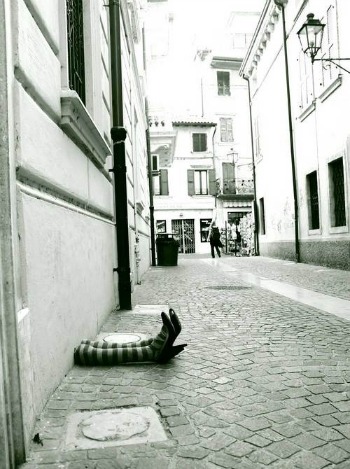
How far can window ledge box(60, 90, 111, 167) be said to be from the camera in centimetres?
298

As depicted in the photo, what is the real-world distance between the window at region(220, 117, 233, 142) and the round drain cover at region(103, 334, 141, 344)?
33634mm

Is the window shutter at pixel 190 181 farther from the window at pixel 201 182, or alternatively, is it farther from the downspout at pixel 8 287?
the downspout at pixel 8 287

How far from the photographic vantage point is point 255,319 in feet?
15.7

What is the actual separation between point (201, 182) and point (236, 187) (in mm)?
2914

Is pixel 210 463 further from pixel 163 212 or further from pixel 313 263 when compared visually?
pixel 163 212

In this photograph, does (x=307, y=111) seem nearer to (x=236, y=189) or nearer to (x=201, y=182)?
(x=236, y=189)

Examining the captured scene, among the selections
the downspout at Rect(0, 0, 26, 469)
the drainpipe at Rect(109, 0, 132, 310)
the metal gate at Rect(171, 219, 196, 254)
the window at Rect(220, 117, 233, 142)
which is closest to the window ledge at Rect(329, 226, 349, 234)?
the drainpipe at Rect(109, 0, 132, 310)

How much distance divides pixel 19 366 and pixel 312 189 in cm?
1289

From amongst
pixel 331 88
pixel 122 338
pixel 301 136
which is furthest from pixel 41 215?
pixel 301 136

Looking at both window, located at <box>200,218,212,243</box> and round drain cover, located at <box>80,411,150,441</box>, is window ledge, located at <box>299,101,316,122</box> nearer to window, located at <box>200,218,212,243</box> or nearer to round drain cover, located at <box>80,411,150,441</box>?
round drain cover, located at <box>80,411,150,441</box>

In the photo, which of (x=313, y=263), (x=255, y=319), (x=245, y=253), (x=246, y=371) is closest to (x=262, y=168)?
(x=245, y=253)

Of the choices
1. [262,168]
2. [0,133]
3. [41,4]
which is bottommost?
[0,133]

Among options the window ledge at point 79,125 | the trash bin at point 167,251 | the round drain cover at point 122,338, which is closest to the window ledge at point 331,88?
the trash bin at point 167,251

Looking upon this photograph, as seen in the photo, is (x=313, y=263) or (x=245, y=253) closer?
A: (x=313, y=263)
